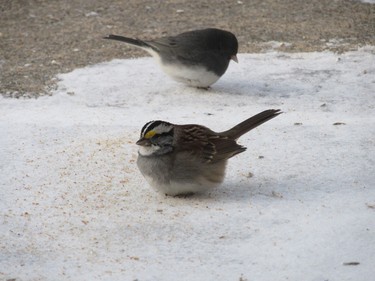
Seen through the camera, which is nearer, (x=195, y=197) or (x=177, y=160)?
(x=177, y=160)

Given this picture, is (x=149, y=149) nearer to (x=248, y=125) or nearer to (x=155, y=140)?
(x=155, y=140)

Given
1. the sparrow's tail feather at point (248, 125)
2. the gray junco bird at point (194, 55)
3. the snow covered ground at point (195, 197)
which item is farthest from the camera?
the gray junco bird at point (194, 55)

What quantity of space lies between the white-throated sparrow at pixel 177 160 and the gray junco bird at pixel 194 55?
2.49m

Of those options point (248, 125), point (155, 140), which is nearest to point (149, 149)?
point (155, 140)

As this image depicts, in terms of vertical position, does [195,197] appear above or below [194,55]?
below

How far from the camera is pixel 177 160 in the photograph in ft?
16.6

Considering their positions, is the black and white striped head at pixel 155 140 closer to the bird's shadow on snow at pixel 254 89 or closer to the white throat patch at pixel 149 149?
the white throat patch at pixel 149 149

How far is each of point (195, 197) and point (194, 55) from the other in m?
2.71

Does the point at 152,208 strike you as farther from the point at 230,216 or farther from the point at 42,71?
the point at 42,71

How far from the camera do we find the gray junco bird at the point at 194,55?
25.0ft

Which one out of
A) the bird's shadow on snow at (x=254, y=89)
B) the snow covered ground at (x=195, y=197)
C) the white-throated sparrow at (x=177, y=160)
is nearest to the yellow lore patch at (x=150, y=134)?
the white-throated sparrow at (x=177, y=160)

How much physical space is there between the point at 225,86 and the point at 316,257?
4.03m

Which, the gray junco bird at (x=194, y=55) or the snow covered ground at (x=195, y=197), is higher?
the gray junco bird at (x=194, y=55)

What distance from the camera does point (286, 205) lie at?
4957mm
